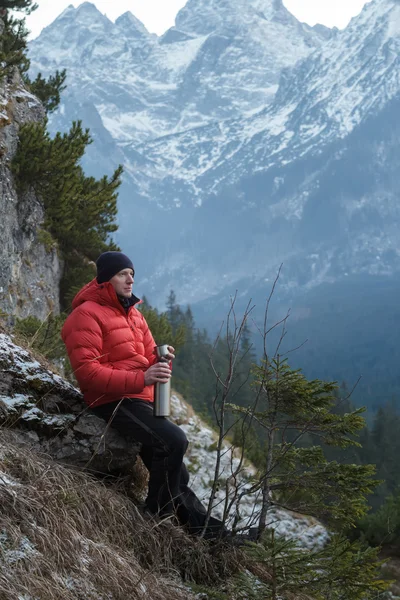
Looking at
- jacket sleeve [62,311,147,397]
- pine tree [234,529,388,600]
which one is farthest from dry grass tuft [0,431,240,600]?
jacket sleeve [62,311,147,397]

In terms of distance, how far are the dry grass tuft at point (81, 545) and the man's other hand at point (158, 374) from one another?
2.66 ft

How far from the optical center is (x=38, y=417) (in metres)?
4.38

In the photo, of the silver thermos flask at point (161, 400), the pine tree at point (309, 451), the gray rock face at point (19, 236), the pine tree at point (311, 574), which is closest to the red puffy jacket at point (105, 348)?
the silver thermos flask at point (161, 400)

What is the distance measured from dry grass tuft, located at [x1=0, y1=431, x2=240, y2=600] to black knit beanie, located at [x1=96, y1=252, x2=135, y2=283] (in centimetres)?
143

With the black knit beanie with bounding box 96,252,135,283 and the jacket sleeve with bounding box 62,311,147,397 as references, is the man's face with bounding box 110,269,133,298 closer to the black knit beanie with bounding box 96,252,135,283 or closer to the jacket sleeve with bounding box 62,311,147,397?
the black knit beanie with bounding box 96,252,135,283

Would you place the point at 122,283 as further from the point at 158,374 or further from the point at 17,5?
the point at 17,5

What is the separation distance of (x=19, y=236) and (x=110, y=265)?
6.66m

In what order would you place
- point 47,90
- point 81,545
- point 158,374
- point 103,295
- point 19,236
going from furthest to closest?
point 47,90
point 19,236
point 103,295
point 158,374
point 81,545

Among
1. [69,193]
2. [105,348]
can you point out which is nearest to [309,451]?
[105,348]

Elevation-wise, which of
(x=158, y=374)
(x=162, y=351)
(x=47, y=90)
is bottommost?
(x=158, y=374)

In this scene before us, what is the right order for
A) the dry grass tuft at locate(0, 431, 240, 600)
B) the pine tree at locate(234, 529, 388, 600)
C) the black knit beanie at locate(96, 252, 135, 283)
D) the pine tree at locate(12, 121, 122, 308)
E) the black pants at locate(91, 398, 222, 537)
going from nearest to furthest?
the dry grass tuft at locate(0, 431, 240, 600) < the pine tree at locate(234, 529, 388, 600) < the black pants at locate(91, 398, 222, 537) < the black knit beanie at locate(96, 252, 135, 283) < the pine tree at locate(12, 121, 122, 308)

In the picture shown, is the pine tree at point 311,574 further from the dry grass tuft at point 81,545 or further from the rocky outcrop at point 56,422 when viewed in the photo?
the rocky outcrop at point 56,422

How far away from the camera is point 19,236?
1081 cm

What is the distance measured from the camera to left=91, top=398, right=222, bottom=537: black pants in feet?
13.8
